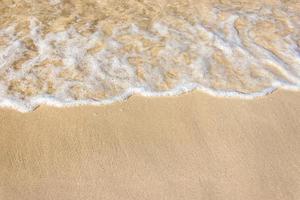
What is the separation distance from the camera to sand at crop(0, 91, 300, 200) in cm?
236

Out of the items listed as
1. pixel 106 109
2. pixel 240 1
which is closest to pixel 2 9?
pixel 106 109

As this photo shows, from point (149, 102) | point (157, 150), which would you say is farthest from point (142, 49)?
point (157, 150)

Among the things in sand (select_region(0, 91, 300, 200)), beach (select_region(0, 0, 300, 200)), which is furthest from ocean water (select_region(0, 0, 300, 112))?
sand (select_region(0, 91, 300, 200))

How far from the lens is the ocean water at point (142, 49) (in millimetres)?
3154

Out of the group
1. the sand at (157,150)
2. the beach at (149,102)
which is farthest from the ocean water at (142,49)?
the sand at (157,150)

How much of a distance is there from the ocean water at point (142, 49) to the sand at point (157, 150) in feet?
0.54

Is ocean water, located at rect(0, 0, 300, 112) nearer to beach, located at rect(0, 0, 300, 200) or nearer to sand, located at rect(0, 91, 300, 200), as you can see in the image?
beach, located at rect(0, 0, 300, 200)

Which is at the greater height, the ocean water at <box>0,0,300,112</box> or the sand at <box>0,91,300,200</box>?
the sand at <box>0,91,300,200</box>

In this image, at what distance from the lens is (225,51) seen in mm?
3637

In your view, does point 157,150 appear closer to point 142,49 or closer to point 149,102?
point 149,102

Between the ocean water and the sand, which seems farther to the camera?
the ocean water

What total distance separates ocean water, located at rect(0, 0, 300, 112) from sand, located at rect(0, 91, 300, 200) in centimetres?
16

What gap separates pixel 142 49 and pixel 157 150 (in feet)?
4.19

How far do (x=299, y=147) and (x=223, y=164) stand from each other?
0.53 meters
